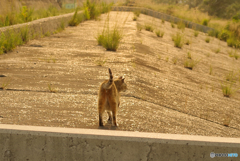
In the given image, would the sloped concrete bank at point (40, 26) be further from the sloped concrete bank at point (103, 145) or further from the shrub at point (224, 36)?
the shrub at point (224, 36)

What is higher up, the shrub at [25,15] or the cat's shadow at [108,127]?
the shrub at [25,15]

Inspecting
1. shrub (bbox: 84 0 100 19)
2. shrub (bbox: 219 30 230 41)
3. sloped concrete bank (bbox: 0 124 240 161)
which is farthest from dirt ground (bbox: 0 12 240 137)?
shrub (bbox: 219 30 230 41)

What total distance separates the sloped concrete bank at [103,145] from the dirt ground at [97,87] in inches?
30.8

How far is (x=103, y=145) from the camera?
2.79 m

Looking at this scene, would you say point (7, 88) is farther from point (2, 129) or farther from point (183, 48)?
point (183, 48)

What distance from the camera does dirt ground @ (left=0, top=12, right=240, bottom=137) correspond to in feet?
13.0

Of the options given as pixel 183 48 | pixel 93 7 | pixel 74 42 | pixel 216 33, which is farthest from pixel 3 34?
pixel 216 33

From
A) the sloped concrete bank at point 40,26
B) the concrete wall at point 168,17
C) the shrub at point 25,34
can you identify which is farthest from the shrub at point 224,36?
the shrub at point 25,34

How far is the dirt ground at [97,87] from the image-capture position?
3.96 m

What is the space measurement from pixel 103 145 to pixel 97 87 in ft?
8.02

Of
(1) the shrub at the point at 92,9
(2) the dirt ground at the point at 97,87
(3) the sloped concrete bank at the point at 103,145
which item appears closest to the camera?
(3) the sloped concrete bank at the point at 103,145

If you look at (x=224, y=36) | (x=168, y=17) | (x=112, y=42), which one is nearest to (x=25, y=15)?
(x=112, y=42)

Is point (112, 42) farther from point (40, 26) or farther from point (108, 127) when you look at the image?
point (108, 127)

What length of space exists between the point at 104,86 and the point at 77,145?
0.72 metres
